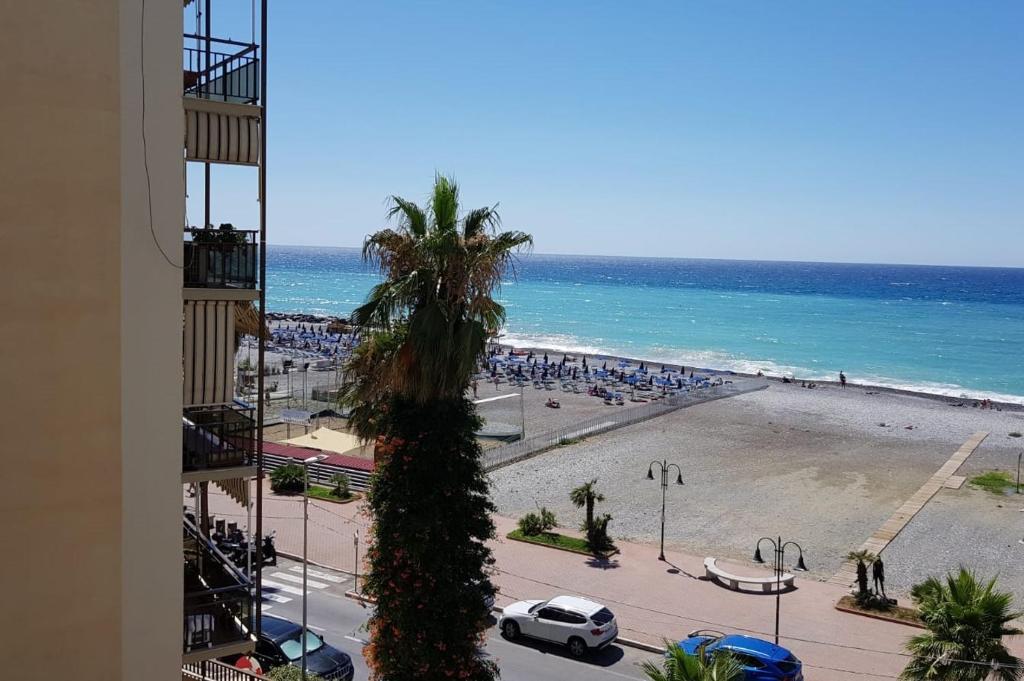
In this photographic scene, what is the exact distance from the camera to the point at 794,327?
117 m

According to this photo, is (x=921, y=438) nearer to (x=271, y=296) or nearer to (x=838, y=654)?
(x=838, y=654)

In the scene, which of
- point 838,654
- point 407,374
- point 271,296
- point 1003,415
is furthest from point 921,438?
point 271,296

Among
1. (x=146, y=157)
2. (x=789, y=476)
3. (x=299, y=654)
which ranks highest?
(x=146, y=157)

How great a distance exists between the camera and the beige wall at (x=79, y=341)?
469 cm

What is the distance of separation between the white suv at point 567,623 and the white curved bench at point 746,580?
508 cm

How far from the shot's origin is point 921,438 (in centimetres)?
4400

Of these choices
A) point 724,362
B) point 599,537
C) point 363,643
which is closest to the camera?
point 363,643

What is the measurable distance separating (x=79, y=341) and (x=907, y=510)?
29.1m

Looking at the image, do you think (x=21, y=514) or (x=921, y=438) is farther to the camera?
(x=921, y=438)

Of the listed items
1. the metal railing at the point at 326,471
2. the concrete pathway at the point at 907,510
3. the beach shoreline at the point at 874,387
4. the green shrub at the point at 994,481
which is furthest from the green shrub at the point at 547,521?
the beach shoreline at the point at 874,387

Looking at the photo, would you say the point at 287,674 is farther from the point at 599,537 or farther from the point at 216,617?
the point at 599,537

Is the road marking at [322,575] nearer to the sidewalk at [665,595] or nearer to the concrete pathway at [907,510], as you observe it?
the sidewalk at [665,595]

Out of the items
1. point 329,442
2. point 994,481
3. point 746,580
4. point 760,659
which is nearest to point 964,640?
point 760,659

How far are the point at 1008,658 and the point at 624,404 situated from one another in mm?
41018
